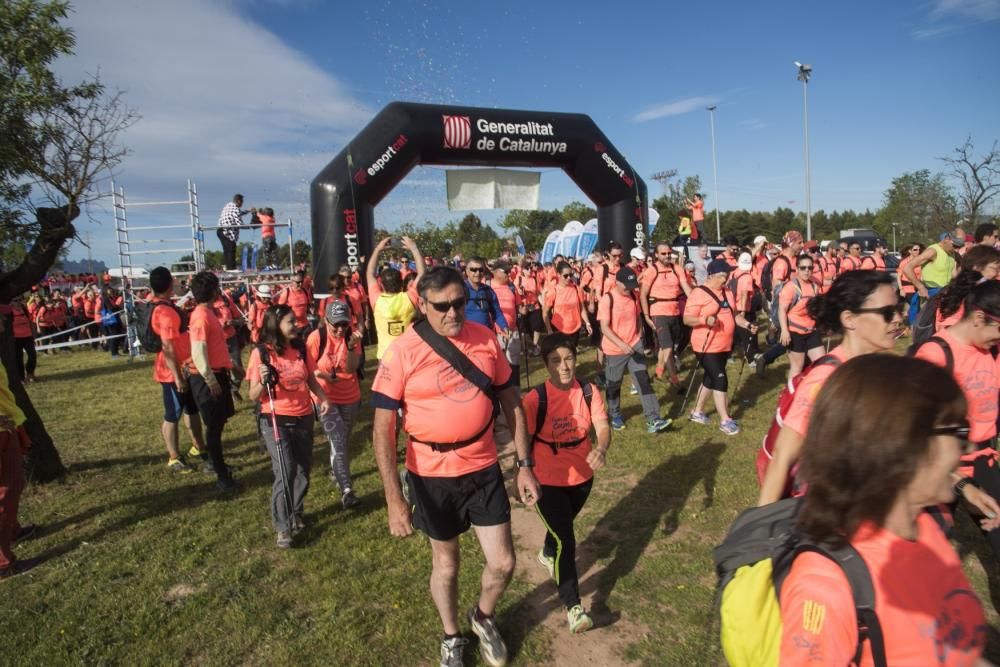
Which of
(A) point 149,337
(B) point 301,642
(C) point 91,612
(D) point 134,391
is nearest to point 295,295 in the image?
(D) point 134,391

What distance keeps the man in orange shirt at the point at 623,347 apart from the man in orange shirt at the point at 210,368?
4177mm

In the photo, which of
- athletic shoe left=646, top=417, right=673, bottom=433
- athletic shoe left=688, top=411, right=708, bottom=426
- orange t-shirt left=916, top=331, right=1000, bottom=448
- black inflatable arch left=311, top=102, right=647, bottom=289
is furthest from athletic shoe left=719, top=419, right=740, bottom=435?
black inflatable arch left=311, top=102, right=647, bottom=289

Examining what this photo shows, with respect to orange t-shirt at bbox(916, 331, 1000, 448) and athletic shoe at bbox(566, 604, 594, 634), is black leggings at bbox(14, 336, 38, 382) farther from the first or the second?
orange t-shirt at bbox(916, 331, 1000, 448)

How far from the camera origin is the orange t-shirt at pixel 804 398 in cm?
216

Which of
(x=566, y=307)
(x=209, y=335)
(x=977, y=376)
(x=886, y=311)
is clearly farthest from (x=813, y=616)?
(x=566, y=307)

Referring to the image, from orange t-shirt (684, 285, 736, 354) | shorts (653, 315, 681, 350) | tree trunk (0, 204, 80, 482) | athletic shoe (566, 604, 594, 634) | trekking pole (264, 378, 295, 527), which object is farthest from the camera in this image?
shorts (653, 315, 681, 350)

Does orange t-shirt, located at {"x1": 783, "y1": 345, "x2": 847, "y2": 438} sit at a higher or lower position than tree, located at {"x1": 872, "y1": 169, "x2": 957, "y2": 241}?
lower

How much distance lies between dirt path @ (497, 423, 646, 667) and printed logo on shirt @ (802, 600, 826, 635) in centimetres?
237

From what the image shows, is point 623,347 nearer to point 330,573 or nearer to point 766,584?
point 330,573

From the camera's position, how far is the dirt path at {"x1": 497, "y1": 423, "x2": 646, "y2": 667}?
3248mm

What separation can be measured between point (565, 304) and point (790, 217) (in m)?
93.2

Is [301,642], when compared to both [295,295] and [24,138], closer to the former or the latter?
[24,138]

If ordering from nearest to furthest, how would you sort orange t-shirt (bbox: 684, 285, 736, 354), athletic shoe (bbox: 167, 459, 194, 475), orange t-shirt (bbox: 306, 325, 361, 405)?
orange t-shirt (bbox: 306, 325, 361, 405) < athletic shoe (bbox: 167, 459, 194, 475) < orange t-shirt (bbox: 684, 285, 736, 354)

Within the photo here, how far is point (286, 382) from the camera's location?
450 centimetres
